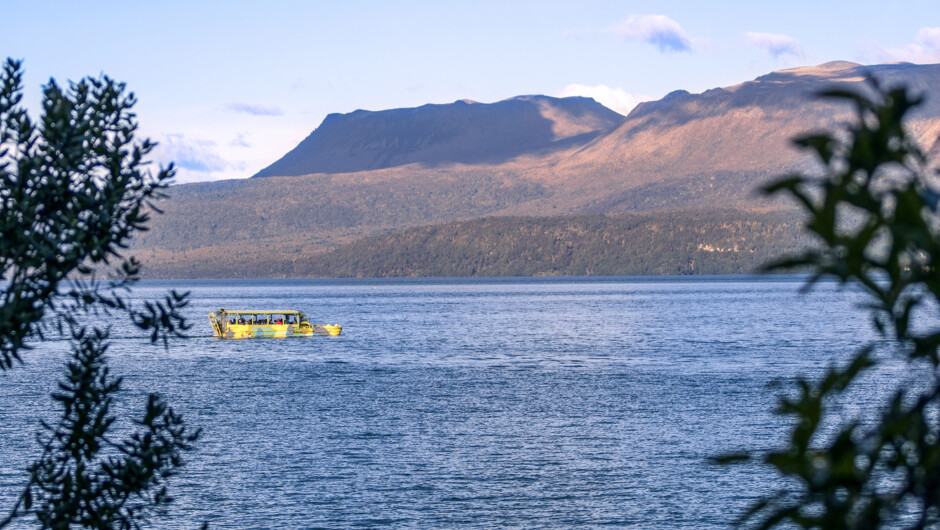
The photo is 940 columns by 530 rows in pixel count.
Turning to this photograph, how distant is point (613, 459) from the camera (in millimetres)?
39219

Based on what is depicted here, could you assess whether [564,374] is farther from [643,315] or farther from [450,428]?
[643,315]

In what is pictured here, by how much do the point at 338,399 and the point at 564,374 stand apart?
19.0 m

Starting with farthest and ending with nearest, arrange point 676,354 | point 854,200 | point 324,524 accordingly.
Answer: point 676,354 < point 324,524 < point 854,200

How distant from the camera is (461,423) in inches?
1892

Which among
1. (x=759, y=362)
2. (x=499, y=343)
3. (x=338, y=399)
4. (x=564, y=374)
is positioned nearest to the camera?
(x=338, y=399)

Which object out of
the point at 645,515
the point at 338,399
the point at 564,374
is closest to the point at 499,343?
the point at 564,374

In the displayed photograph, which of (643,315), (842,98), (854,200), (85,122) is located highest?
(85,122)

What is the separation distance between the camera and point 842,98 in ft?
11.1

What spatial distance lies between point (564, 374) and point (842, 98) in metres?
67.3

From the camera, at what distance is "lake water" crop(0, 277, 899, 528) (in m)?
32.3

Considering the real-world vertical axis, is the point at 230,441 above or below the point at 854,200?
below

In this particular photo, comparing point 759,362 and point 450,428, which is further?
point 759,362

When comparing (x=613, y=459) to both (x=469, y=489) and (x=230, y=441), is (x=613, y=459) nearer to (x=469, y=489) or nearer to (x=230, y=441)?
(x=469, y=489)

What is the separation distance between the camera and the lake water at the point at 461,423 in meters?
32.3
